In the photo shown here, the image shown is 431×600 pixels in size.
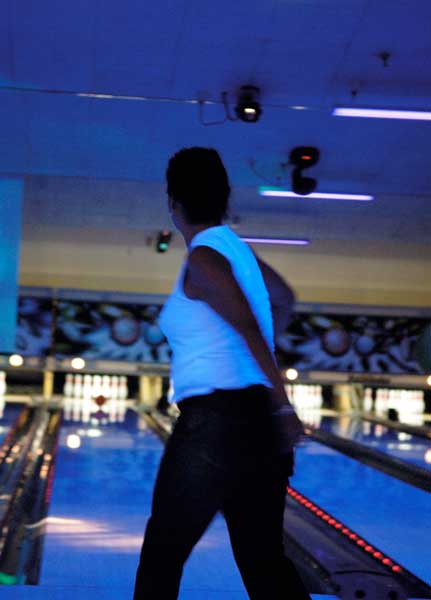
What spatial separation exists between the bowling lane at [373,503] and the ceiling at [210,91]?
2.73 m

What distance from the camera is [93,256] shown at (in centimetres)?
1470

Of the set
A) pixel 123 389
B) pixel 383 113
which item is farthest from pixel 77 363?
pixel 383 113

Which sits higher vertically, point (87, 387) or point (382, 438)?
point (87, 387)

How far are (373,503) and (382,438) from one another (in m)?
4.51

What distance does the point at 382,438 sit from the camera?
10289 mm

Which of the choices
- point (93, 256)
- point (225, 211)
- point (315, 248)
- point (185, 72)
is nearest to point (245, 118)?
point (185, 72)

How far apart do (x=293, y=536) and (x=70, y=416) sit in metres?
7.61

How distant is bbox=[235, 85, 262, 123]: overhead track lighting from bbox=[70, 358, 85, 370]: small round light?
860 centimetres

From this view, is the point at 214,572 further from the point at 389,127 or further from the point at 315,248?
the point at 315,248

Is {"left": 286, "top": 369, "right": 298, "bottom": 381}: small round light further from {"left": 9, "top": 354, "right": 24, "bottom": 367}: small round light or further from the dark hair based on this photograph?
the dark hair

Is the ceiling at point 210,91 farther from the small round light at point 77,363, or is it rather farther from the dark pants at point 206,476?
the small round light at point 77,363

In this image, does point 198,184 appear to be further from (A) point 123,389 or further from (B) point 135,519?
(A) point 123,389

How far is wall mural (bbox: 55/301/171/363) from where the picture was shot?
48.9 ft

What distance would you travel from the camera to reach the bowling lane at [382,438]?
338 inches
